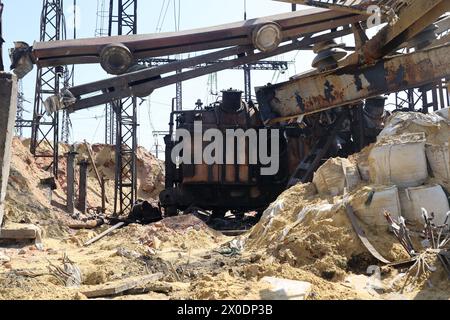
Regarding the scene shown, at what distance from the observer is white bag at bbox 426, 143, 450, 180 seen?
20.7ft

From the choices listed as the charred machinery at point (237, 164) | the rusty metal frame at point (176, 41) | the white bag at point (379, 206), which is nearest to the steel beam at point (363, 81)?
the rusty metal frame at point (176, 41)

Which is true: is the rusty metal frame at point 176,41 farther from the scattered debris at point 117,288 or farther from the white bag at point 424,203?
the scattered debris at point 117,288

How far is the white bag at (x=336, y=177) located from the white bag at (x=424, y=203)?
126 centimetres

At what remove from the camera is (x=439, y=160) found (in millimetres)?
6398

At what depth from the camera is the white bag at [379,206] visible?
6098 mm

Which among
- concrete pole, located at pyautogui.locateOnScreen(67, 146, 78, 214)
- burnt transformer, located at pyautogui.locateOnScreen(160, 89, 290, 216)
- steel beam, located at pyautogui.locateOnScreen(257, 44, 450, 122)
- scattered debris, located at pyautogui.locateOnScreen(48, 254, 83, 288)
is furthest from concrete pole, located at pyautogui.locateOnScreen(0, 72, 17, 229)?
concrete pole, located at pyautogui.locateOnScreen(67, 146, 78, 214)

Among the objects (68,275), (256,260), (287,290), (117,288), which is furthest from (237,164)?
(287,290)

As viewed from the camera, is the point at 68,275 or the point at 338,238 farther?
the point at 338,238

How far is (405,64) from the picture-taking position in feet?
26.8

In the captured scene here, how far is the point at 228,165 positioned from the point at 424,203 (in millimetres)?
7394

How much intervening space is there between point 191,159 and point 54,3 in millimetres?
14542

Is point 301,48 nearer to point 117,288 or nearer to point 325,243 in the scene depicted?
point 325,243

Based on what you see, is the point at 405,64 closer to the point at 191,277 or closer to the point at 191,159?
the point at 191,277

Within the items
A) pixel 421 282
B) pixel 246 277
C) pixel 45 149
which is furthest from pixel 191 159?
pixel 45 149
